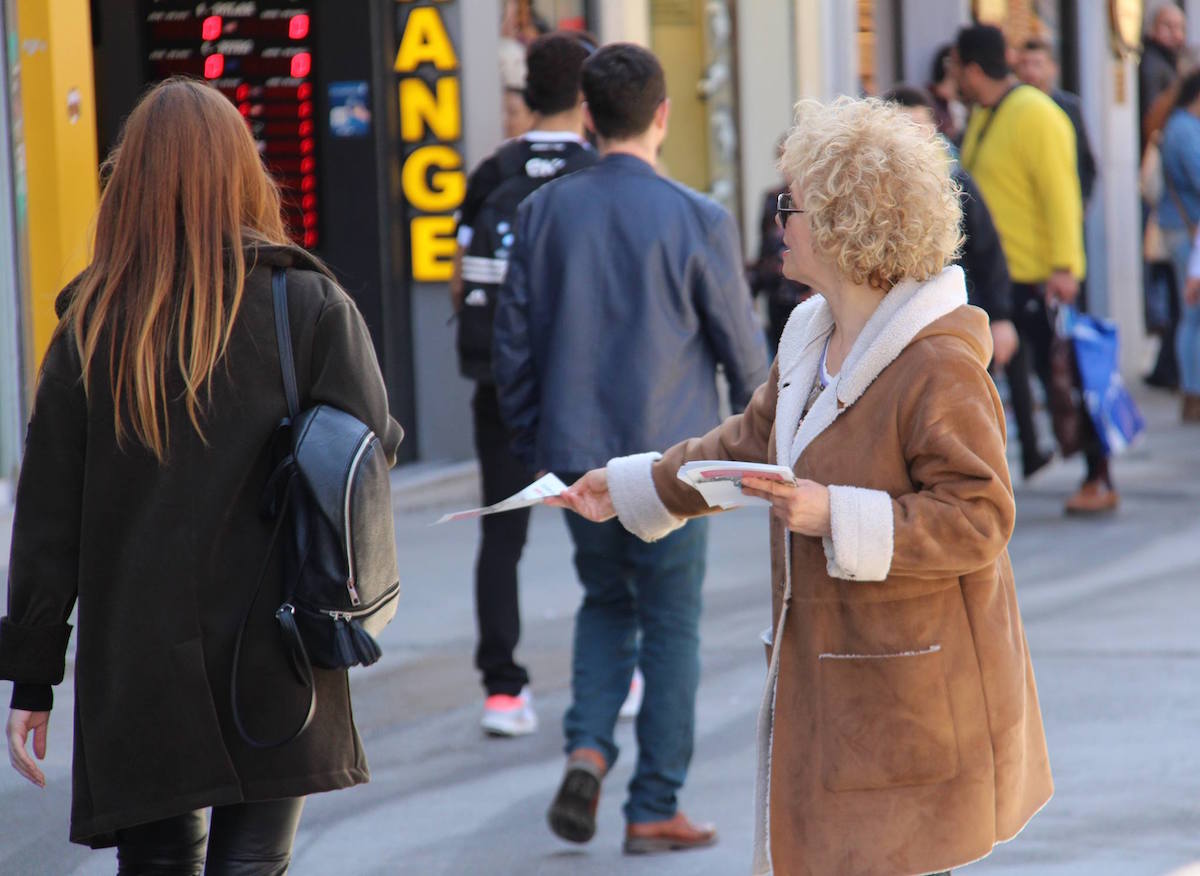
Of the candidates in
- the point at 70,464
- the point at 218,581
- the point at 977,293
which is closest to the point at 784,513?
the point at 218,581

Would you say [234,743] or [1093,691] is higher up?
[234,743]

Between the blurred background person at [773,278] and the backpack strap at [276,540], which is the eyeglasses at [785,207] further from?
the blurred background person at [773,278]

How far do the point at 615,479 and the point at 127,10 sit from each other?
715 centimetres

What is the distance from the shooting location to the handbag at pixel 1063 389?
29.4 feet

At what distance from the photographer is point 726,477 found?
2.95 meters

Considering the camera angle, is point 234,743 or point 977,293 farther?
point 977,293

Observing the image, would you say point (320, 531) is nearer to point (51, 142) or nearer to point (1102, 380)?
point (51, 142)

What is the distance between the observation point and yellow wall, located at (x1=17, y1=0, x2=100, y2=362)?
7.67 m

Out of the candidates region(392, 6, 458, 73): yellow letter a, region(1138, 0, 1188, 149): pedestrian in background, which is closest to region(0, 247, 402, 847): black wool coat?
region(392, 6, 458, 73): yellow letter a

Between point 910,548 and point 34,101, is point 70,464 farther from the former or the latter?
point 34,101

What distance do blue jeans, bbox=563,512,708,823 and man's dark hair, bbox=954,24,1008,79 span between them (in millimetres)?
4795

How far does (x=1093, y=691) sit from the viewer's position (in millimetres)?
6082

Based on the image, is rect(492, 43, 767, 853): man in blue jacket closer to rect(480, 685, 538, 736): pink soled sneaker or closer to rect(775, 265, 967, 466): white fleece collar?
rect(480, 685, 538, 736): pink soled sneaker

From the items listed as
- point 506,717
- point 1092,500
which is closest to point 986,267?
point 1092,500
